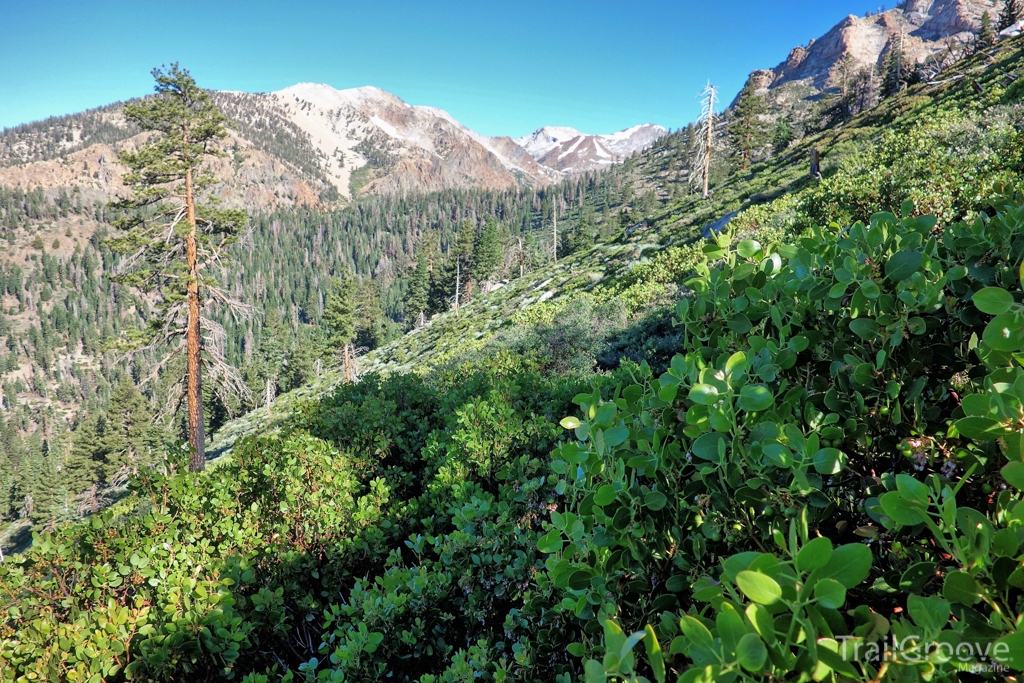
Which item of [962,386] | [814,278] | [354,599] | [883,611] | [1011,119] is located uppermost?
[1011,119]

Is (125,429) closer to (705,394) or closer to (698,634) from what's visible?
(705,394)

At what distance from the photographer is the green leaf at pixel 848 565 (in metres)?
0.61

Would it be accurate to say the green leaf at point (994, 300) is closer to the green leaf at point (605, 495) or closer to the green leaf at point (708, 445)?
the green leaf at point (708, 445)

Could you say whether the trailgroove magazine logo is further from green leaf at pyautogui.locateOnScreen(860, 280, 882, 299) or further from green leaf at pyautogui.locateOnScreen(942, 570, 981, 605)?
green leaf at pyautogui.locateOnScreen(860, 280, 882, 299)

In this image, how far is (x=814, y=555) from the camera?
0.64 m

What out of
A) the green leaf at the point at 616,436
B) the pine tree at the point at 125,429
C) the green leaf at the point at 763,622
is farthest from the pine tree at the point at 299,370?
the green leaf at the point at 763,622

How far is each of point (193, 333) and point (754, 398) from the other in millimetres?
17383

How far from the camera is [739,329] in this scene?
61.3 inches

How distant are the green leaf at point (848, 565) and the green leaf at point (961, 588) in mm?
151

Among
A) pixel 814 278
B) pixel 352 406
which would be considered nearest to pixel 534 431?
pixel 352 406

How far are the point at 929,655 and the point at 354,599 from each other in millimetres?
2818

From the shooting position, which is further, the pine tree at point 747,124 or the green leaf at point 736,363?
the pine tree at point 747,124

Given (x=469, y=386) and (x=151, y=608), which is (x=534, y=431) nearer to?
(x=469, y=386)

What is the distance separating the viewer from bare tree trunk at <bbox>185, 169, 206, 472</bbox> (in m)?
15.0
